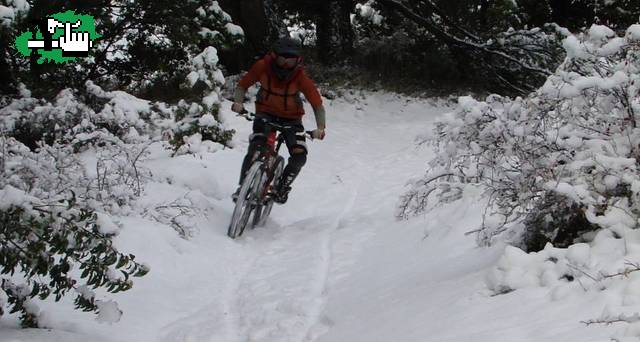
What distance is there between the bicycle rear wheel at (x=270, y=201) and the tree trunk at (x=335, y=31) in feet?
35.3

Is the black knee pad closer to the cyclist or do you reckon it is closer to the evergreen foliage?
the cyclist

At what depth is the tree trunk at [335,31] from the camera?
17312 mm

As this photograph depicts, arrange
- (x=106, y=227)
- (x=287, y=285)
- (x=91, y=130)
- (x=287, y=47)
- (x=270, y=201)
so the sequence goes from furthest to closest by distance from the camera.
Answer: (x=270, y=201) < (x=91, y=130) < (x=287, y=47) < (x=287, y=285) < (x=106, y=227)

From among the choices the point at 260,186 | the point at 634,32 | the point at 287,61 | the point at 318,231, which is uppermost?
the point at 634,32

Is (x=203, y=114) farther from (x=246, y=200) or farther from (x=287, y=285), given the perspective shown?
(x=287, y=285)

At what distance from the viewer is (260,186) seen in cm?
678

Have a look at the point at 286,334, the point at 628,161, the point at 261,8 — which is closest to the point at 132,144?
the point at 286,334

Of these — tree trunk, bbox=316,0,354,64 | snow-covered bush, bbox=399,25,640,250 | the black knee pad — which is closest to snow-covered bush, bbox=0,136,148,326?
snow-covered bush, bbox=399,25,640,250

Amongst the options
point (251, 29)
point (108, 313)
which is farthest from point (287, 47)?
point (251, 29)

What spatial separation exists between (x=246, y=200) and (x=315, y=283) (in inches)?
70.1

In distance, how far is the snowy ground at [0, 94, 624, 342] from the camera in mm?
3262

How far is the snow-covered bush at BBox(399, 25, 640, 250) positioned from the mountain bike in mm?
2852

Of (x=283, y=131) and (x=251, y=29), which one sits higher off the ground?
(x=251, y=29)

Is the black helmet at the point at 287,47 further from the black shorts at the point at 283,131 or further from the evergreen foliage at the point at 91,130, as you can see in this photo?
the evergreen foliage at the point at 91,130
